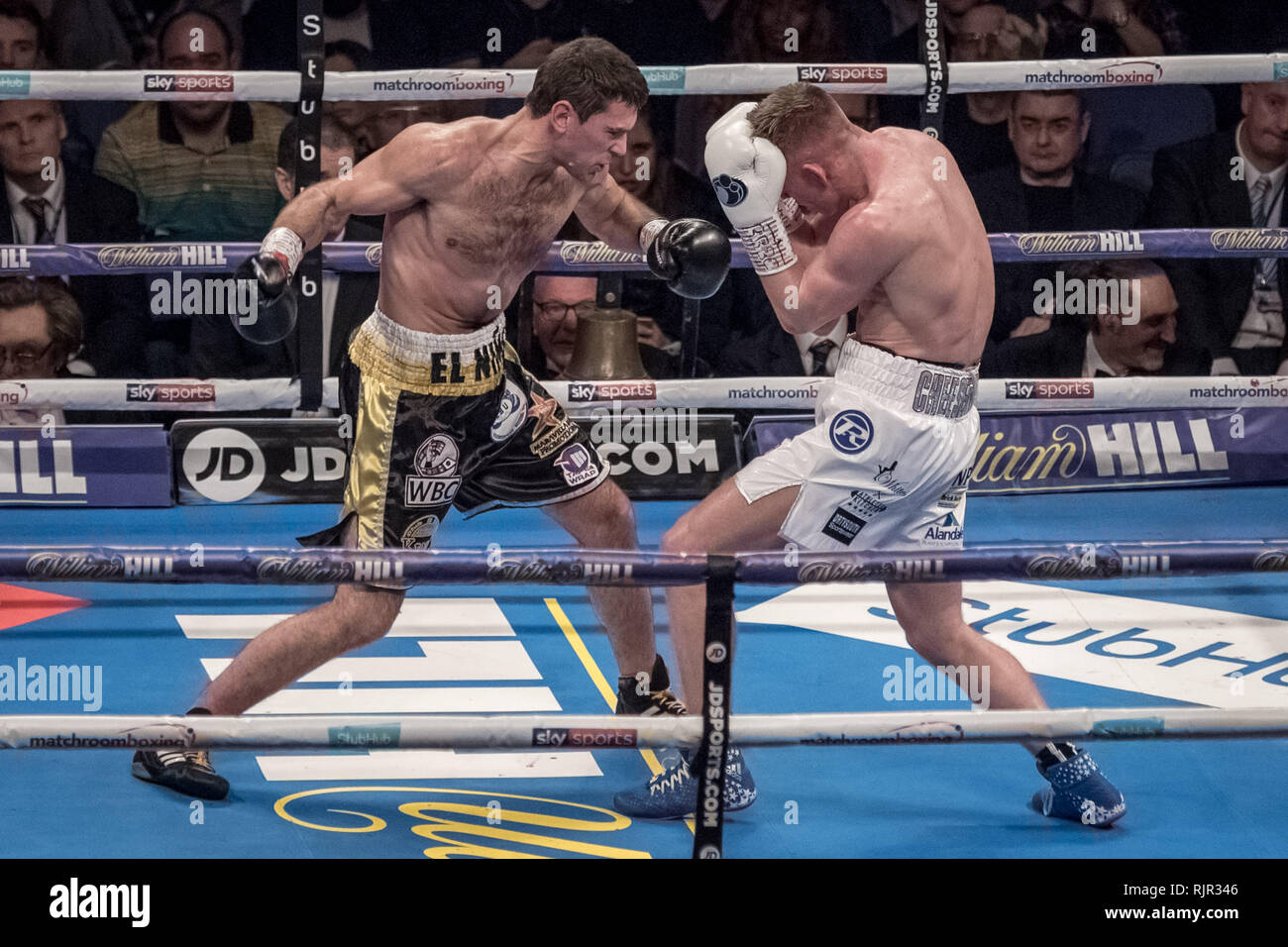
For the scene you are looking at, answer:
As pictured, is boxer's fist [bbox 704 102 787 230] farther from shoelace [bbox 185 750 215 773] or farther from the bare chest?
shoelace [bbox 185 750 215 773]

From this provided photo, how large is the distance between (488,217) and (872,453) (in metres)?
0.98

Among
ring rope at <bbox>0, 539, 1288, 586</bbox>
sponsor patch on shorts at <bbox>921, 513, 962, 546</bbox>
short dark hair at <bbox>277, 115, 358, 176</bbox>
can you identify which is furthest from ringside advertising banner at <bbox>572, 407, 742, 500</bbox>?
ring rope at <bbox>0, 539, 1288, 586</bbox>

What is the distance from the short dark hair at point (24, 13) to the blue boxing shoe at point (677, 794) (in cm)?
363

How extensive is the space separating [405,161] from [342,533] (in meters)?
0.81

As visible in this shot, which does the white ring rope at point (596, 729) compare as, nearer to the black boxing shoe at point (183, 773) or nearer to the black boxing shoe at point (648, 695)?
the black boxing shoe at point (183, 773)

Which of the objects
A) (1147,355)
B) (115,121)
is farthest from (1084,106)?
(115,121)

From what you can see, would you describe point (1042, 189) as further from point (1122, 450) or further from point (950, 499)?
point (950, 499)

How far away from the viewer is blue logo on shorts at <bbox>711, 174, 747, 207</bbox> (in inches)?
127

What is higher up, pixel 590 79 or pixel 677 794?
pixel 590 79

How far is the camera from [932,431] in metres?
3.23

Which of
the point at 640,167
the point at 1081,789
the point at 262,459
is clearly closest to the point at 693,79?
the point at 640,167

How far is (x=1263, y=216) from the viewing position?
225 inches

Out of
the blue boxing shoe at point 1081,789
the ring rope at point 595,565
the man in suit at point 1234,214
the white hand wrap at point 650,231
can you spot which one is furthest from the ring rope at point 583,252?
the ring rope at point 595,565

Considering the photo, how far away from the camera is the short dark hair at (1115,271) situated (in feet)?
18.5
